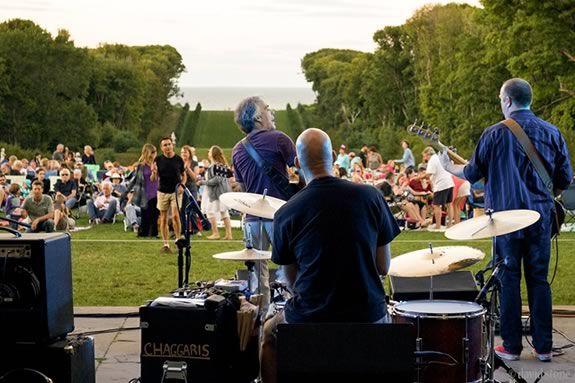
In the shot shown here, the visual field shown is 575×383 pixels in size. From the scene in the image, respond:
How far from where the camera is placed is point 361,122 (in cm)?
12319

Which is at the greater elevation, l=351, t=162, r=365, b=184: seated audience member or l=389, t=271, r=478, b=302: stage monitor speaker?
l=351, t=162, r=365, b=184: seated audience member

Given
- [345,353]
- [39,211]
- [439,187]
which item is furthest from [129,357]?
[439,187]

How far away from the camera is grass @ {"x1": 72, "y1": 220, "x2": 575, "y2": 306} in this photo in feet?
46.2

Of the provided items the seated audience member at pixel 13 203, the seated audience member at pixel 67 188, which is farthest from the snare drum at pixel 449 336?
the seated audience member at pixel 67 188

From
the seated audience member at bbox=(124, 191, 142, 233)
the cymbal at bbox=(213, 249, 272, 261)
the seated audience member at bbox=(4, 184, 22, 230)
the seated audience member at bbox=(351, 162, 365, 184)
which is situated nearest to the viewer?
the cymbal at bbox=(213, 249, 272, 261)

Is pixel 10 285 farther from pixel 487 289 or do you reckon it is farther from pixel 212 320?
pixel 487 289

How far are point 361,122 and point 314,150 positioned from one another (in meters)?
116

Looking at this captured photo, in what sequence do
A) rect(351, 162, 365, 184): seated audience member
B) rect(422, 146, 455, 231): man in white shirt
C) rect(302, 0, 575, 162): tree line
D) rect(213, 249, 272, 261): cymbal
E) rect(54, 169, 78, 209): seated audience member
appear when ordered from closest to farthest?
rect(213, 249, 272, 261): cymbal
rect(422, 146, 455, 231): man in white shirt
rect(54, 169, 78, 209): seated audience member
rect(351, 162, 365, 184): seated audience member
rect(302, 0, 575, 162): tree line

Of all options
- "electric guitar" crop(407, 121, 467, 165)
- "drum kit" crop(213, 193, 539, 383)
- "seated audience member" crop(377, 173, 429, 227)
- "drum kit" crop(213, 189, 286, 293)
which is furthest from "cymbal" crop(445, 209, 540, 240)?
"seated audience member" crop(377, 173, 429, 227)

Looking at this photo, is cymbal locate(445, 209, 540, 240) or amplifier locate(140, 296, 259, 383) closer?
amplifier locate(140, 296, 259, 383)

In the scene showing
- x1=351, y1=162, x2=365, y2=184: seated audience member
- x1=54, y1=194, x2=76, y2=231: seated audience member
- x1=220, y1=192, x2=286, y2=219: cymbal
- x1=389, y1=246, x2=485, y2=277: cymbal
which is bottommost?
x1=54, y1=194, x2=76, y2=231: seated audience member

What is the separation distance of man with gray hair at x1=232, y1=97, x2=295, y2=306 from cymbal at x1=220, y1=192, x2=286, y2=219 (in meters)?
0.83

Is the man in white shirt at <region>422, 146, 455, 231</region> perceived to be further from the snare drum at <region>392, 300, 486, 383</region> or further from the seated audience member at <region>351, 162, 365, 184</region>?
the snare drum at <region>392, 300, 486, 383</region>

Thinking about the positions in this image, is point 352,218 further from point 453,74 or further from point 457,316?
point 453,74
